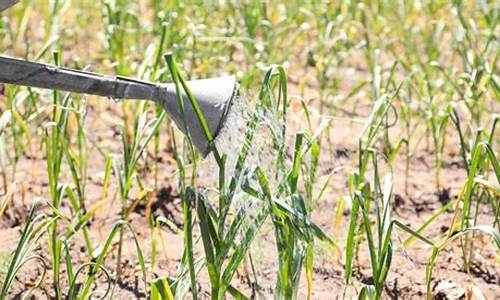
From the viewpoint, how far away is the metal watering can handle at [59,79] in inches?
76.6

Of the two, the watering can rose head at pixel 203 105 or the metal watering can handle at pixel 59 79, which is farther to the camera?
the watering can rose head at pixel 203 105

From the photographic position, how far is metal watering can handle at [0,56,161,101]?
1.95 meters

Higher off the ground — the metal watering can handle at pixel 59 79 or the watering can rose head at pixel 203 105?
the metal watering can handle at pixel 59 79

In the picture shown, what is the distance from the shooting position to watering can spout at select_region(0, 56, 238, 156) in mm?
1959

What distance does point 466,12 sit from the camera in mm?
4723

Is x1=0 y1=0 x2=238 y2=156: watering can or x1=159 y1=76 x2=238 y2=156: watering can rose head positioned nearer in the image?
x1=0 y1=0 x2=238 y2=156: watering can

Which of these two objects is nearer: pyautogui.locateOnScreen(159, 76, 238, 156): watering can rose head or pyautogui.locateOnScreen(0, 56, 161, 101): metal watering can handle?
pyautogui.locateOnScreen(0, 56, 161, 101): metal watering can handle

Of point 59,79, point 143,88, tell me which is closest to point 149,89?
point 143,88

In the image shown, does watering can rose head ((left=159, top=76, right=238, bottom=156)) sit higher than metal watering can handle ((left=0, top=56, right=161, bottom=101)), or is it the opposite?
metal watering can handle ((left=0, top=56, right=161, bottom=101))

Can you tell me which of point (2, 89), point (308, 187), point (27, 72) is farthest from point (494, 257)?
point (2, 89)

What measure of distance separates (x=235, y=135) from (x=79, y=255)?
82cm

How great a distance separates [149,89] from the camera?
81.0 inches

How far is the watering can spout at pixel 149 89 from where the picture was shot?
6.43 ft

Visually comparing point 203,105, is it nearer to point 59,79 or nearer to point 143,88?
point 143,88
